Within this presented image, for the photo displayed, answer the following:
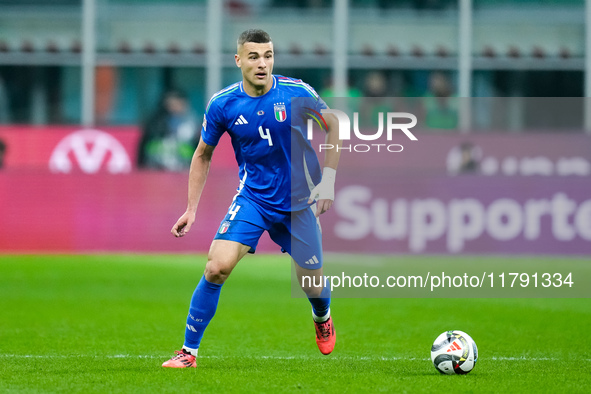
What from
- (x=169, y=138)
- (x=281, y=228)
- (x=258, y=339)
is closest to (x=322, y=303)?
(x=281, y=228)

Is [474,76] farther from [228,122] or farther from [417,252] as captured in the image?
[228,122]

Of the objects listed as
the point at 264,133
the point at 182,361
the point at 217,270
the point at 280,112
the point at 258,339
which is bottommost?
the point at 258,339

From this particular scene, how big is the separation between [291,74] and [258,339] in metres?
10.9

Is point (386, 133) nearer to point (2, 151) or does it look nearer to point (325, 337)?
point (2, 151)

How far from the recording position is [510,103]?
17562 mm

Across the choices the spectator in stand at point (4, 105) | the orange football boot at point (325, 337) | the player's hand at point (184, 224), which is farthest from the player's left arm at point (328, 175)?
the spectator in stand at point (4, 105)

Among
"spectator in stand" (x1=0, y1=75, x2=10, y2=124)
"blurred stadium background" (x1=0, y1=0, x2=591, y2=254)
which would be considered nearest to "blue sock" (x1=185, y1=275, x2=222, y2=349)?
"blurred stadium background" (x1=0, y1=0, x2=591, y2=254)

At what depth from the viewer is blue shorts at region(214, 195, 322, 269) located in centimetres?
654

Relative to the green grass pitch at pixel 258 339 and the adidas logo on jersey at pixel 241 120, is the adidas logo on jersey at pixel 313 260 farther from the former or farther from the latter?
the adidas logo on jersey at pixel 241 120

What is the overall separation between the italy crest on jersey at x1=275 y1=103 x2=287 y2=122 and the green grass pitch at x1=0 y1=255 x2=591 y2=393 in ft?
5.21

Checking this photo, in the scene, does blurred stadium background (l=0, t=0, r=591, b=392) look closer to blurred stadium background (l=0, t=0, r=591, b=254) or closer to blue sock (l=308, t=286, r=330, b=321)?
blurred stadium background (l=0, t=0, r=591, b=254)

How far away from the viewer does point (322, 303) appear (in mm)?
7023

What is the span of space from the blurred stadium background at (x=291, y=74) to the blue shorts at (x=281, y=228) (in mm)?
9212

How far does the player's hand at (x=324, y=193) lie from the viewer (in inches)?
252
